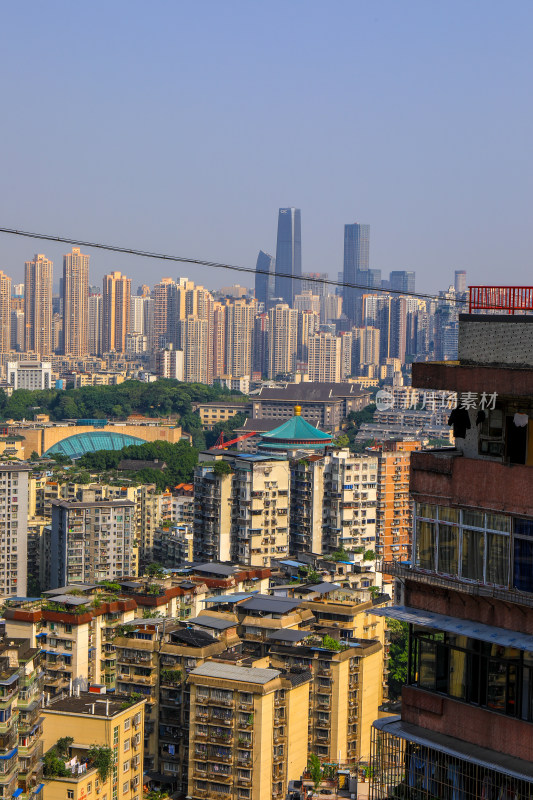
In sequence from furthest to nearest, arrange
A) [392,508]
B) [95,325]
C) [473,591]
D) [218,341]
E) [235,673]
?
[95,325]
[218,341]
[392,508]
[235,673]
[473,591]

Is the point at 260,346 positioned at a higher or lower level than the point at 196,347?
higher

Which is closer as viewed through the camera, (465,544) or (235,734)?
(465,544)

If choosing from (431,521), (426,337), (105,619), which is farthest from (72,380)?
(431,521)

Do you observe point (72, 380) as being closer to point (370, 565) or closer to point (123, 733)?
point (370, 565)

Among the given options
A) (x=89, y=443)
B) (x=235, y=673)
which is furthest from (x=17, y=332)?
(x=235, y=673)

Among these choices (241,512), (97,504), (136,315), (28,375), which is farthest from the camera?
(136,315)

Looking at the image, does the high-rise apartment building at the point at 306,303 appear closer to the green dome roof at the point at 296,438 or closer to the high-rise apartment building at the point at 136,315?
the high-rise apartment building at the point at 136,315

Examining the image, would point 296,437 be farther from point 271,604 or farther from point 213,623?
point 213,623

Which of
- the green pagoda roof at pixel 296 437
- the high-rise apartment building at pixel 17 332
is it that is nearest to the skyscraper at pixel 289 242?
the high-rise apartment building at pixel 17 332
